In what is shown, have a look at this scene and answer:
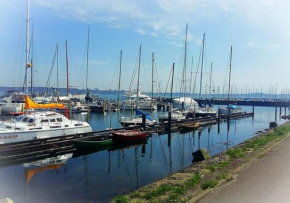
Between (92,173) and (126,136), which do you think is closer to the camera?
(92,173)

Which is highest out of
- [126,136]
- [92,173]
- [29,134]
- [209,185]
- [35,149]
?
[209,185]

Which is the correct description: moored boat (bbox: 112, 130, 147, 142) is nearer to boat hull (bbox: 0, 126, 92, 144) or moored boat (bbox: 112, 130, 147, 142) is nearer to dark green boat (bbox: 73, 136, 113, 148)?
dark green boat (bbox: 73, 136, 113, 148)

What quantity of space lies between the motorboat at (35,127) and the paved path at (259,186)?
18066 millimetres

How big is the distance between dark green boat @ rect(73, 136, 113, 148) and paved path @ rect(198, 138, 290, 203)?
15116mm

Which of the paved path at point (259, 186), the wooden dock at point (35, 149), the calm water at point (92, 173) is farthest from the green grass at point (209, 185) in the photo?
the wooden dock at point (35, 149)

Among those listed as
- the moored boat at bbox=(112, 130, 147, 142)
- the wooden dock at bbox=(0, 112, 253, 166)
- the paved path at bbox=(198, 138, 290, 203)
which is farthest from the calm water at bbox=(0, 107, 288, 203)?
the paved path at bbox=(198, 138, 290, 203)

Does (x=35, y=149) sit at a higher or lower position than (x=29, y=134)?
lower

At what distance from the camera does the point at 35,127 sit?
2266 cm

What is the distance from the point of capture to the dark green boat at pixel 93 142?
22.7 metres

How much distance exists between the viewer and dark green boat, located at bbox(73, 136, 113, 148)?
22684mm

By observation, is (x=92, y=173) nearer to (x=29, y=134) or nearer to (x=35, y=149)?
(x=35, y=149)

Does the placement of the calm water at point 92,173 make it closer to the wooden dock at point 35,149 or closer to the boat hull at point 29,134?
the wooden dock at point 35,149

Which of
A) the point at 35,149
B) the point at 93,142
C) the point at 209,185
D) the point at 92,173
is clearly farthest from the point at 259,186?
the point at 35,149

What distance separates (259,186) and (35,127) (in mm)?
19523
